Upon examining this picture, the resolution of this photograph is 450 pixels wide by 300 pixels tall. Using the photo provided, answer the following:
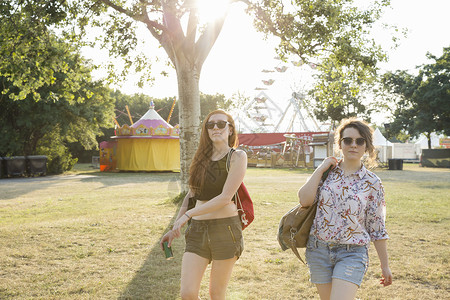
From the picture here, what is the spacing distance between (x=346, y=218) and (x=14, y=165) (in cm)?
2541

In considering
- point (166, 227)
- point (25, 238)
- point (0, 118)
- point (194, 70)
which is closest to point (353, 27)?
point (194, 70)

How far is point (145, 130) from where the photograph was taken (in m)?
29.1

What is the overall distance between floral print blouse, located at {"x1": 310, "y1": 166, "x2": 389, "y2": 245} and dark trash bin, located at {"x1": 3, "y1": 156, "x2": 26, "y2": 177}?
82.2 feet

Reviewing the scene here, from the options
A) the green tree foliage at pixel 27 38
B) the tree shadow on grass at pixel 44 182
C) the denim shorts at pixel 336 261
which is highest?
the green tree foliage at pixel 27 38

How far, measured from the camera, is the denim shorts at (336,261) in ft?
9.48

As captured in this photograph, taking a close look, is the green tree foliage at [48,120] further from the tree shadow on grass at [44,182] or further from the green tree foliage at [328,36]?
the green tree foliage at [328,36]

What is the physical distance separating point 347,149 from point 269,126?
2421 inches

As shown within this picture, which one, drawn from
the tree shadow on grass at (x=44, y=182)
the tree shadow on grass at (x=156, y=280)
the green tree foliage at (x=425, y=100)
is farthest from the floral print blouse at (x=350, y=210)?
the green tree foliage at (x=425, y=100)

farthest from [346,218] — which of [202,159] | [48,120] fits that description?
[48,120]

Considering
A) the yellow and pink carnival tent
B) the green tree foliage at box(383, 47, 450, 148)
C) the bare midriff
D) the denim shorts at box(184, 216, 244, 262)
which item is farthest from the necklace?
the green tree foliage at box(383, 47, 450, 148)

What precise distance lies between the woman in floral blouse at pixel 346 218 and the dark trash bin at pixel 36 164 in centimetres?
2561

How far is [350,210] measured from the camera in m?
3.02

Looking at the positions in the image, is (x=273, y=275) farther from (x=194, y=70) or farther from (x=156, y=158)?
(x=156, y=158)

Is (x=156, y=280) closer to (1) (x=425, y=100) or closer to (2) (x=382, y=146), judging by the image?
(1) (x=425, y=100)
